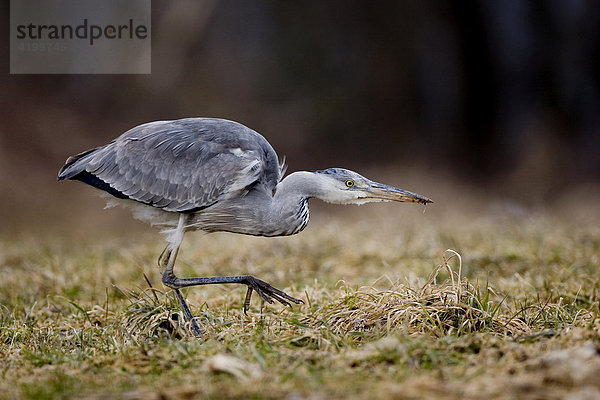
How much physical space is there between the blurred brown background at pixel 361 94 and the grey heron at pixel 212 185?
26.9 ft

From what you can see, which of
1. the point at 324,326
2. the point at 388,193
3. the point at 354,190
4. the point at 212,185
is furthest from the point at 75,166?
the point at 324,326

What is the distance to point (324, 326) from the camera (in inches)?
157

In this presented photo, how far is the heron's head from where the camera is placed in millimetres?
4719

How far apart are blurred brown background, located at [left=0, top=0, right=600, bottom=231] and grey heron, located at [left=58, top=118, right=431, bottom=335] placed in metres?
8.20

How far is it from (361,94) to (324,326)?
553 inches

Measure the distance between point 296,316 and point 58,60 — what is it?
13.3m

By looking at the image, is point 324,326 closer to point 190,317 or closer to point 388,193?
point 190,317

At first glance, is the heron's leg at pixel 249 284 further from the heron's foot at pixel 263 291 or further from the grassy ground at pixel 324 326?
the grassy ground at pixel 324 326

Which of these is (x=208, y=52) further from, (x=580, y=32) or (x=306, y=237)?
(x=306, y=237)

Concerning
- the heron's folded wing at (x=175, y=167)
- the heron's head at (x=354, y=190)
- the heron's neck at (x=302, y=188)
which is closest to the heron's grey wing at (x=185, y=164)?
the heron's folded wing at (x=175, y=167)

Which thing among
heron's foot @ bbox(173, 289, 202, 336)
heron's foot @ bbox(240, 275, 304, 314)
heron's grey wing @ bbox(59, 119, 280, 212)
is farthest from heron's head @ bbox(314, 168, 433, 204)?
heron's foot @ bbox(173, 289, 202, 336)

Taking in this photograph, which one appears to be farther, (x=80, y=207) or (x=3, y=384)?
(x=80, y=207)

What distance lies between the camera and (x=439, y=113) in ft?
54.5

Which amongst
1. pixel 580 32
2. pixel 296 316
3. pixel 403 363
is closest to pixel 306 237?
pixel 296 316
